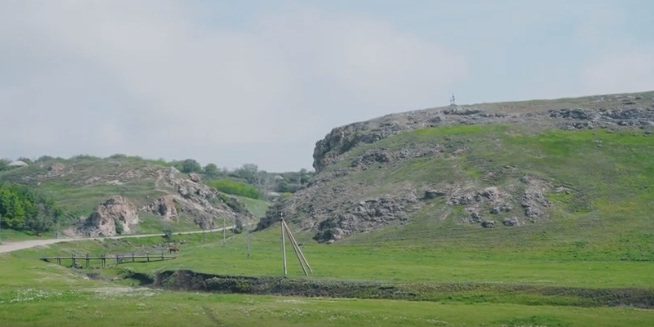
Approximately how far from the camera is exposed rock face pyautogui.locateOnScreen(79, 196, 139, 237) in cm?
14775

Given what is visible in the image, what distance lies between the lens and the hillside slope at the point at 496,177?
96375 mm

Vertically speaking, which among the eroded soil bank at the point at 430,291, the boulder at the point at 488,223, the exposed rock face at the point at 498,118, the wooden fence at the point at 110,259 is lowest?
the wooden fence at the point at 110,259

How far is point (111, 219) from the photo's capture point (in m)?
152

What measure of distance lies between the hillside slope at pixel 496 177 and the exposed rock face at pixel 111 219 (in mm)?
33701

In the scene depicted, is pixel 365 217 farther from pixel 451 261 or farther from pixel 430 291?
pixel 430 291

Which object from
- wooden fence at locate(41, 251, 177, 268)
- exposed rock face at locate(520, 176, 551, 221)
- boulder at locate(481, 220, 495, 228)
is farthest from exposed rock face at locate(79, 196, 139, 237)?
exposed rock face at locate(520, 176, 551, 221)

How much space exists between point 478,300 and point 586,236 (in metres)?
38.6

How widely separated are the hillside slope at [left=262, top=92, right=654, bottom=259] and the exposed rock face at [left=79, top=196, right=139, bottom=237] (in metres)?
33.7

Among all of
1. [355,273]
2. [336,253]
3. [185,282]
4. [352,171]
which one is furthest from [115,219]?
[355,273]

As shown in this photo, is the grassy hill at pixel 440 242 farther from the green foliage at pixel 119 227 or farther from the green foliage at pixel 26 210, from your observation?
the green foliage at pixel 26 210

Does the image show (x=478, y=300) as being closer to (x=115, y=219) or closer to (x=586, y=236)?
(x=586, y=236)

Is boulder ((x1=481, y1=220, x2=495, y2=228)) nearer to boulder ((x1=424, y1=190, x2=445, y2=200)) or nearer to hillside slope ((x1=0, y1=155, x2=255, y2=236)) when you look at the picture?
boulder ((x1=424, y1=190, x2=445, y2=200))

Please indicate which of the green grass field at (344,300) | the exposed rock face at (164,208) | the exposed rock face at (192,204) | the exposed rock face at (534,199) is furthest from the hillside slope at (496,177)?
the exposed rock face at (192,204)

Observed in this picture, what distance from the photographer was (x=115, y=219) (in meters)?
152
